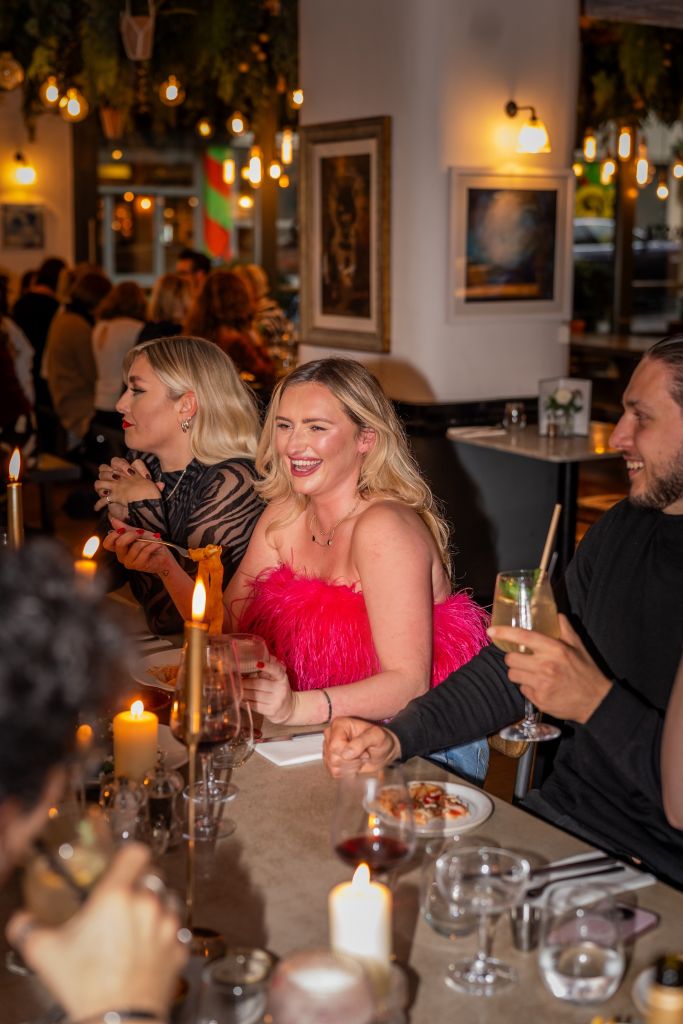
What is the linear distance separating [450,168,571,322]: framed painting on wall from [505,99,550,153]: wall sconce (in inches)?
7.1

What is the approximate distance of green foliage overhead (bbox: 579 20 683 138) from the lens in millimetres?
8320

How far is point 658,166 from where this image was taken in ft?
48.1

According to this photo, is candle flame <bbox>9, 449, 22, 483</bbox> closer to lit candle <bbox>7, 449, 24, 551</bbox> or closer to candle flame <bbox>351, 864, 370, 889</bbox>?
lit candle <bbox>7, 449, 24, 551</bbox>

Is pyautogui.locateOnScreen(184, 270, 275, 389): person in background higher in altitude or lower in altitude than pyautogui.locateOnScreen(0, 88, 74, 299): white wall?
lower

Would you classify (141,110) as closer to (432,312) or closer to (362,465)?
(432,312)

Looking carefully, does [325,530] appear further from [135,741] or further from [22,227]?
[22,227]

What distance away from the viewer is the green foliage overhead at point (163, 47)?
8.12 metres

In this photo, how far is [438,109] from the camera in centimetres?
595

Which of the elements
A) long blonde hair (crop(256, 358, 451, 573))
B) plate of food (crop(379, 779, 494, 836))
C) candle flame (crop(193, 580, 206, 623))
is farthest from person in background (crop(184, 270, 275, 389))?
candle flame (crop(193, 580, 206, 623))

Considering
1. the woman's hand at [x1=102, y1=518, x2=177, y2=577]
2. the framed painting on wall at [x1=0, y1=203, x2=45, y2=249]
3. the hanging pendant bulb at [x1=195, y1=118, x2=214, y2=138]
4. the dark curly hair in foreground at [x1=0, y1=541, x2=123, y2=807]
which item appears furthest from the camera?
the framed painting on wall at [x1=0, y1=203, x2=45, y2=249]

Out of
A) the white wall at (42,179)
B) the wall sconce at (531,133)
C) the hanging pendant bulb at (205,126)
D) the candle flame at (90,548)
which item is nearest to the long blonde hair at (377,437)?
the candle flame at (90,548)

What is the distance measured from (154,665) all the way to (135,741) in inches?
23.4

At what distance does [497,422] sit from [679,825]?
4.74 meters

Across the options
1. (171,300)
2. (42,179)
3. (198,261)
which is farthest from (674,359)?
(42,179)
